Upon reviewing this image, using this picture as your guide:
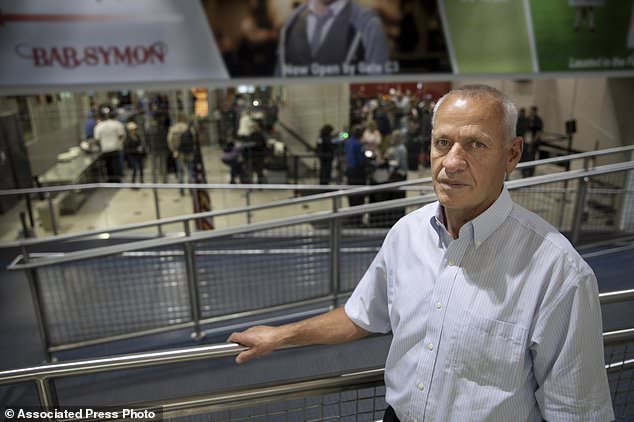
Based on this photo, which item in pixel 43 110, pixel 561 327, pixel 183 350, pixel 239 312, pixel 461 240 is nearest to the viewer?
pixel 561 327

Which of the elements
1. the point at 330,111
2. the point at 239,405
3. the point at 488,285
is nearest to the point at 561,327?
the point at 488,285

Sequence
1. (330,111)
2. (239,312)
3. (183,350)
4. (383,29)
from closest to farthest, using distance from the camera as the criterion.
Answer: (183,350) < (239,312) < (383,29) < (330,111)

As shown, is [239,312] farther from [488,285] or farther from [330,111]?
[330,111]

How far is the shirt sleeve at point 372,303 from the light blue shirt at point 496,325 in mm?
116

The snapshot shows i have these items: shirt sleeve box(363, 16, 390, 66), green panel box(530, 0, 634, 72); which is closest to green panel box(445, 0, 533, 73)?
green panel box(530, 0, 634, 72)

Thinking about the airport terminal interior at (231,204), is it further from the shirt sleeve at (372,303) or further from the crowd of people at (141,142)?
the shirt sleeve at (372,303)

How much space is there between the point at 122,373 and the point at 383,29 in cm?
439

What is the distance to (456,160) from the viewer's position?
125 cm

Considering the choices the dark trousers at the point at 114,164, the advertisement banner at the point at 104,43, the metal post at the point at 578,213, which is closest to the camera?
the metal post at the point at 578,213

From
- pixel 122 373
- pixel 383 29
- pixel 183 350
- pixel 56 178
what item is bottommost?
pixel 122 373

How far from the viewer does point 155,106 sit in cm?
666

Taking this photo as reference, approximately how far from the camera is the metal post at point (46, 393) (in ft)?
5.00

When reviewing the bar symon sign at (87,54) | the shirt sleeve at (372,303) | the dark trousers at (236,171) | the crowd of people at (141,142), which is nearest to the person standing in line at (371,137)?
the dark trousers at (236,171)
